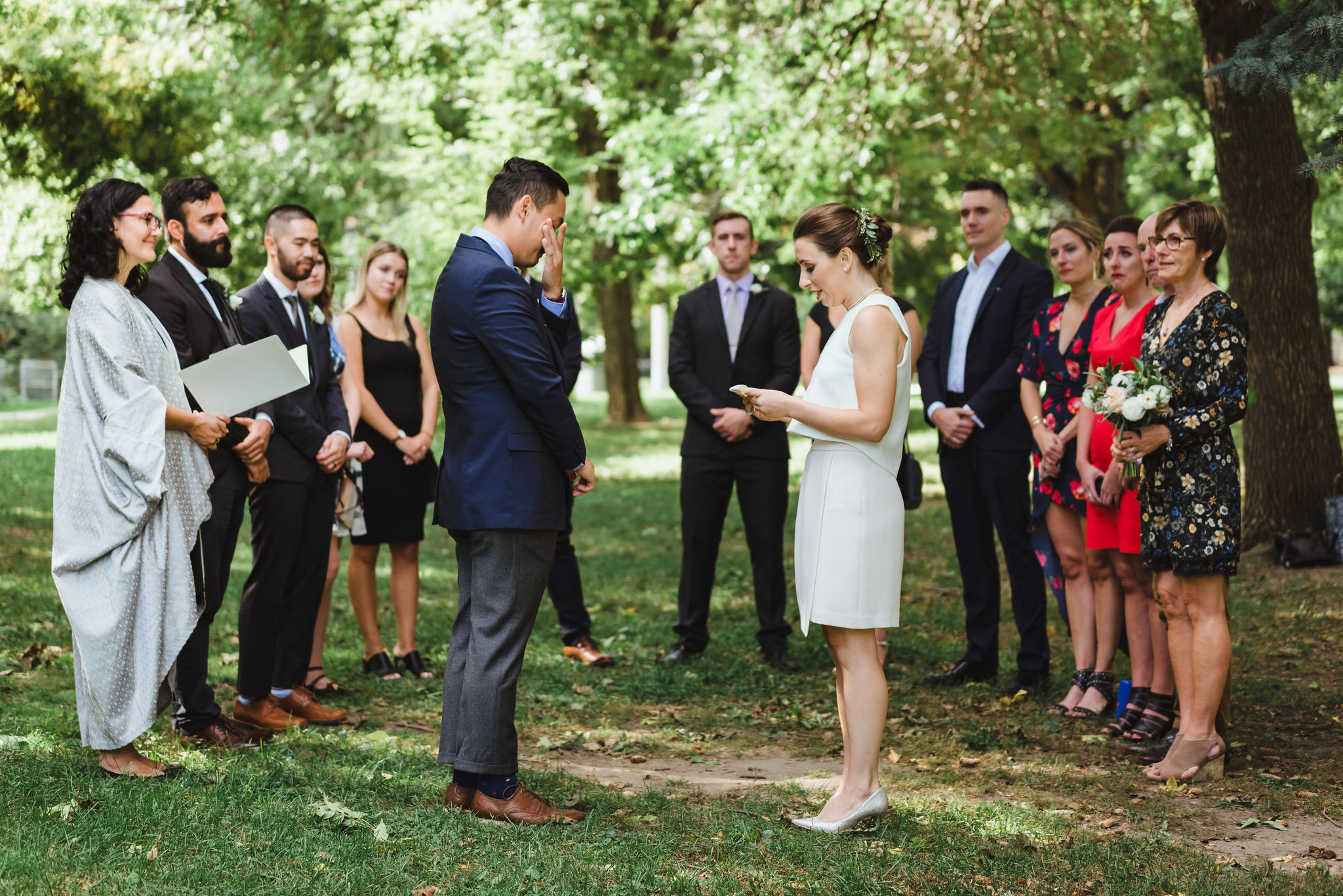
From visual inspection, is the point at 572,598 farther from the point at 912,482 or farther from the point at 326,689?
the point at 912,482

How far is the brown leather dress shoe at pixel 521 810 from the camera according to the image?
420cm

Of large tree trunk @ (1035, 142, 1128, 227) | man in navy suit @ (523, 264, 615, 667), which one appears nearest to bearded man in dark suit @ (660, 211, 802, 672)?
man in navy suit @ (523, 264, 615, 667)

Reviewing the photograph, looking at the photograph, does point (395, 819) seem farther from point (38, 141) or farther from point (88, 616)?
point (38, 141)

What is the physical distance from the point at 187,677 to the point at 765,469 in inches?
136

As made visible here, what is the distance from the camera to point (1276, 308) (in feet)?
29.2

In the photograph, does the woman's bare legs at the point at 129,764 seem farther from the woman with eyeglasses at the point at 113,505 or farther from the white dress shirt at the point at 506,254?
the white dress shirt at the point at 506,254

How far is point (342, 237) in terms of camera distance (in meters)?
24.8

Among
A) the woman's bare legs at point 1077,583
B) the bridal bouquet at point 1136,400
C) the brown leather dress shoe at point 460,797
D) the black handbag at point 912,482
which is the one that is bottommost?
the brown leather dress shoe at point 460,797

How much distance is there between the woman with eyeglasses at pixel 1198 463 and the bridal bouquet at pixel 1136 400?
0.06m

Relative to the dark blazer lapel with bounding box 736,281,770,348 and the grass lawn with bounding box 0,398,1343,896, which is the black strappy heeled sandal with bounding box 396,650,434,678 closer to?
the grass lawn with bounding box 0,398,1343,896

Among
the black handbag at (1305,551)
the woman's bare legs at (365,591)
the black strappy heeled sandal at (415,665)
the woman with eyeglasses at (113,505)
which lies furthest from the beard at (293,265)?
the black handbag at (1305,551)

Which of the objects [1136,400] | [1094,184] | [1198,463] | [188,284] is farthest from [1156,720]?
[1094,184]

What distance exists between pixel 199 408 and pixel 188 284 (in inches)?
21.5

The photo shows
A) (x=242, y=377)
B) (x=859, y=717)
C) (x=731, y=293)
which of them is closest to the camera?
(x=859, y=717)
